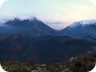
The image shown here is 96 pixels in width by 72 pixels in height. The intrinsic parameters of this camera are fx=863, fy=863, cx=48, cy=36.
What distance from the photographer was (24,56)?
18797 millimetres

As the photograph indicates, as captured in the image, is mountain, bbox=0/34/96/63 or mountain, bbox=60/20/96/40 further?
mountain, bbox=0/34/96/63

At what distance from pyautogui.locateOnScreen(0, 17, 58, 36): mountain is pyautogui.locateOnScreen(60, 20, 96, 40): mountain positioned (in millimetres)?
281

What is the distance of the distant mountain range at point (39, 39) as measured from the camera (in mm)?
18469

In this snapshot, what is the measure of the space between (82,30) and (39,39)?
3.27 feet

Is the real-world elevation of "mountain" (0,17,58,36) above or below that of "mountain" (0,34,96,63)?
above

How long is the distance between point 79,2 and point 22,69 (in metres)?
1.96

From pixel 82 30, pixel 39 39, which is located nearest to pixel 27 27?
pixel 39 39

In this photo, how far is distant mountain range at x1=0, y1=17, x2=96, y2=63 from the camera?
60.6 ft

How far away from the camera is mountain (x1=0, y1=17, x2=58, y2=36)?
18.5 m

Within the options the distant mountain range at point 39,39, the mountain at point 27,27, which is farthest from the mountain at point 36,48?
the mountain at point 27,27

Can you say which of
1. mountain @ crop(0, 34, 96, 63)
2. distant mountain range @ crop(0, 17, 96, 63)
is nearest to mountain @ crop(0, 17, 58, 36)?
distant mountain range @ crop(0, 17, 96, 63)

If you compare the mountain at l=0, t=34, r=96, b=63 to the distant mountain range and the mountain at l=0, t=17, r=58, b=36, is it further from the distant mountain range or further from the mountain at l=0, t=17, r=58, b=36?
the mountain at l=0, t=17, r=58, b=36

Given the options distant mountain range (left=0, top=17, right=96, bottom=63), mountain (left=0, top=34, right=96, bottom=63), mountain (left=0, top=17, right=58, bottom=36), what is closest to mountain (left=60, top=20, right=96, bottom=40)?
distant mountain range (left=0, top=17, right=96, bottom=63)

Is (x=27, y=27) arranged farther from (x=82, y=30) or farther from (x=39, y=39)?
(x=82, y=30)
